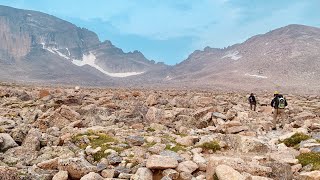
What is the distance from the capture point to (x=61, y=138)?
53.6 feet

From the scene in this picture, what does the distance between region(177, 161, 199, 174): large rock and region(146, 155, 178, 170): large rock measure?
0.57 ft

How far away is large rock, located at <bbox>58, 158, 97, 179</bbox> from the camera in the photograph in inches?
466

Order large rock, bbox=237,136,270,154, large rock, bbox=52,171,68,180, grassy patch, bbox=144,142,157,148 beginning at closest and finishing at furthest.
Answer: large rock, bbox=52,171,68,180
large rock, bbox=237,136,270,154
grassy patch, bbox=144,142,157,148

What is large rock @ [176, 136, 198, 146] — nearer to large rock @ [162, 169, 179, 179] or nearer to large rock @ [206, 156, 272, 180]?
large rock @ [162, 169, 179, 179]

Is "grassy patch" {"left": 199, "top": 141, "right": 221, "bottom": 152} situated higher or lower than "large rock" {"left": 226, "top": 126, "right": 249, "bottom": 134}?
higher

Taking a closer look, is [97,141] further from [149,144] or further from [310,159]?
[310,159]

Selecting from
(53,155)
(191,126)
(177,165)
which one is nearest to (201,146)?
(177,165)

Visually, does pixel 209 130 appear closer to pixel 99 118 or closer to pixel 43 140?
pixel 99 118

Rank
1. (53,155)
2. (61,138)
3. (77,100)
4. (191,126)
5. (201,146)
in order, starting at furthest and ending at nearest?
(77,100), (191,126), (61,138), (201,146), (53,155)

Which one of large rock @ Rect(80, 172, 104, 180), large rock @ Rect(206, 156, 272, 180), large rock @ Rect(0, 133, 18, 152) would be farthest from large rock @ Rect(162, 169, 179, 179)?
large rock @ Rect(0, 133, 18, 152)

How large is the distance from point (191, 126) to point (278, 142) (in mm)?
6989

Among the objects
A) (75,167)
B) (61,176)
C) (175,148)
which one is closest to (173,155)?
(175,148)

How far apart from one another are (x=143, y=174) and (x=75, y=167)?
7.26ft

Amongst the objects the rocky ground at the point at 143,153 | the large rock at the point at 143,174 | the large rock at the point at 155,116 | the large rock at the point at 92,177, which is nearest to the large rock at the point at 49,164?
the rocky ground at the point at 143,153
